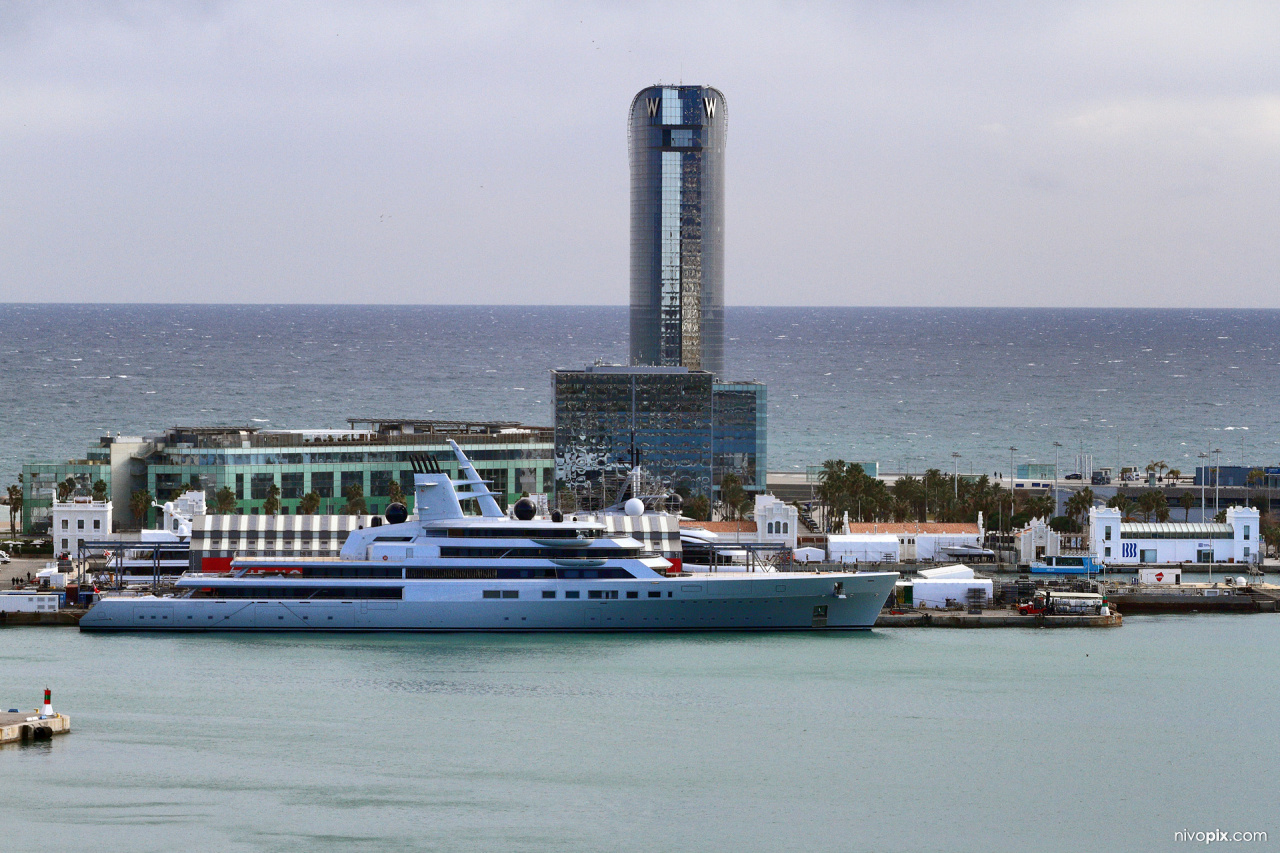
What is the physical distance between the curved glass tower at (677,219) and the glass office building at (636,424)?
25501 mm

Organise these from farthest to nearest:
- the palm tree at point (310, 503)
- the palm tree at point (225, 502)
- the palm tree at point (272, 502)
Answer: the palm tree at point (272, 502) < the palm tree at point (310, 503) < the palm tree at point (225, 502)

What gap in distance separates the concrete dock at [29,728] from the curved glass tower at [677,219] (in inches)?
3270

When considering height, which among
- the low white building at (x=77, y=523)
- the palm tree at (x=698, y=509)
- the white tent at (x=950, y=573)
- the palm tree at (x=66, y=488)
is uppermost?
the palm tree at (x=66, y=488)

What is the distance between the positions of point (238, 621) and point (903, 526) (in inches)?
1206

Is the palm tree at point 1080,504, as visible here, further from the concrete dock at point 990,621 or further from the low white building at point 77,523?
the low white building at point 77,523

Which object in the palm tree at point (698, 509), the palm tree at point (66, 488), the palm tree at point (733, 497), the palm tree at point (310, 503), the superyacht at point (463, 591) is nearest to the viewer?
the superyacht at point (463, 591)

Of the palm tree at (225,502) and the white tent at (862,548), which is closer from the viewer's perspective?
the white tent at (862,548)

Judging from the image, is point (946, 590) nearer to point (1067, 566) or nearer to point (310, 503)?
point (1067, 566)

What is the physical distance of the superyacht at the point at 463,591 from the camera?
68.1 meters

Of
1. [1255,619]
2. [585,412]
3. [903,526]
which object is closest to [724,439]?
[585,412]

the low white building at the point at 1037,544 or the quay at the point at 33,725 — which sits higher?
the low white building at the point at 1037,544

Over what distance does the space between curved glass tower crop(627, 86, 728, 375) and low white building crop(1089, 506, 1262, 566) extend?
53.5 m

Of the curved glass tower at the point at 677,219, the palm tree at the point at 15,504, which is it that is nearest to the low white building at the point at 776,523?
the palm tree at the point at 15,504

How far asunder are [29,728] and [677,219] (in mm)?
85541
